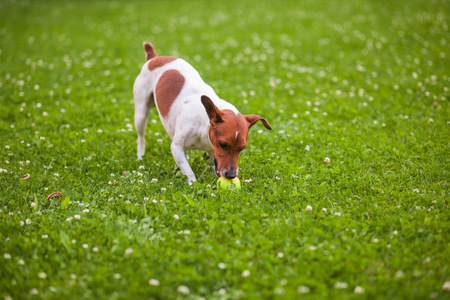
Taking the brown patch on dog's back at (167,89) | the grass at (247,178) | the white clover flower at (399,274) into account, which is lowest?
the grass at (247,178)

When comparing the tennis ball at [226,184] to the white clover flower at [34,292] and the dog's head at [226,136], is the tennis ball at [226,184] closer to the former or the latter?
the dog's head at [226,136]

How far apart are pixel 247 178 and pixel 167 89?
5.83 feet

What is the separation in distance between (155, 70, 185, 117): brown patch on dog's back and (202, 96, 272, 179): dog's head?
94 cm

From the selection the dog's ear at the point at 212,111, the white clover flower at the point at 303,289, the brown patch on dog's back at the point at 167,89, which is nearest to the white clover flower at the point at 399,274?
the white clover flower at the point at 303,289

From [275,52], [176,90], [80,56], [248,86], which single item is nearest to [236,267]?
[176,90]

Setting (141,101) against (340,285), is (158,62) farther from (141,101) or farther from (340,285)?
(340,285)

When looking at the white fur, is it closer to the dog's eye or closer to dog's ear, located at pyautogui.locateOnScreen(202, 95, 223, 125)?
dog's ear, located at pyautogui.locateOnScreen(202, 95, 223, 125)

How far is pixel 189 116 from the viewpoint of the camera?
5359 millimetres

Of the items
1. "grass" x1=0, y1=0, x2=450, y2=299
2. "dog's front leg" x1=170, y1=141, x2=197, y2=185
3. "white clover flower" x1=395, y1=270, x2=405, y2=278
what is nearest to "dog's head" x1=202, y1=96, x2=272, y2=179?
"grass" x1=0, y1=0, x2=450, y2=299

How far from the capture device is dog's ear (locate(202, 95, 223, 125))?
16.0 feet

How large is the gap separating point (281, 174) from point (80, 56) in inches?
335

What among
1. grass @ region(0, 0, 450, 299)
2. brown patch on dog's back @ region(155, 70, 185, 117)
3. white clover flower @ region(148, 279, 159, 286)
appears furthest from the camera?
brown patch on dog's back @ region(155, 70, 185, 117)

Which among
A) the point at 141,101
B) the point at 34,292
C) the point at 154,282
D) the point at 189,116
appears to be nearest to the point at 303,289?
Result: the point at 154,282

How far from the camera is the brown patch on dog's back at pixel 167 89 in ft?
18.7
